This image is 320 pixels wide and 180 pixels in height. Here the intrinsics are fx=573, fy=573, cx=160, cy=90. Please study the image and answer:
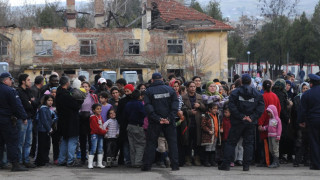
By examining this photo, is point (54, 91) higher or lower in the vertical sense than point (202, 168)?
higher

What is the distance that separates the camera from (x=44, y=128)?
43.1ft

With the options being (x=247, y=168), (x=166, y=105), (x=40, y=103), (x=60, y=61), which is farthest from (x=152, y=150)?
(x=60, y=61)

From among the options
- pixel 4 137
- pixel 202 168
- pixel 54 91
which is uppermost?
pixel 54 91

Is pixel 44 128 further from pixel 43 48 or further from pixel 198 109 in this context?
pixel 43 48

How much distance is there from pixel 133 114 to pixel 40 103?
231cm

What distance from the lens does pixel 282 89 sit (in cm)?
1398

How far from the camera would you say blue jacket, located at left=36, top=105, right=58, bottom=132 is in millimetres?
13078

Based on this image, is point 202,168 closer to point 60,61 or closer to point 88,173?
point 88,173

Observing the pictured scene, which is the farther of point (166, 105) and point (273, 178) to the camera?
point (166, 105)

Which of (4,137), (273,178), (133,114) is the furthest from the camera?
(133,114)

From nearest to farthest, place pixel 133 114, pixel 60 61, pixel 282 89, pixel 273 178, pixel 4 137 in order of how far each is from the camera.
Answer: pixel 273 178 < pixel 4 137 < pixel 133 114 < pixel 282 89 < pixel 60 61

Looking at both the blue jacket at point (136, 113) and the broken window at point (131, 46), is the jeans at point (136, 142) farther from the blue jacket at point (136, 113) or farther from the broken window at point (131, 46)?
the broken window at point (131, 46)

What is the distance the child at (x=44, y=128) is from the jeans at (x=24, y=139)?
1.03 feet

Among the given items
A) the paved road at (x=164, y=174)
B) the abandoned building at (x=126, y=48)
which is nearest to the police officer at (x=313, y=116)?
the paved road at (x=164, y=174)
